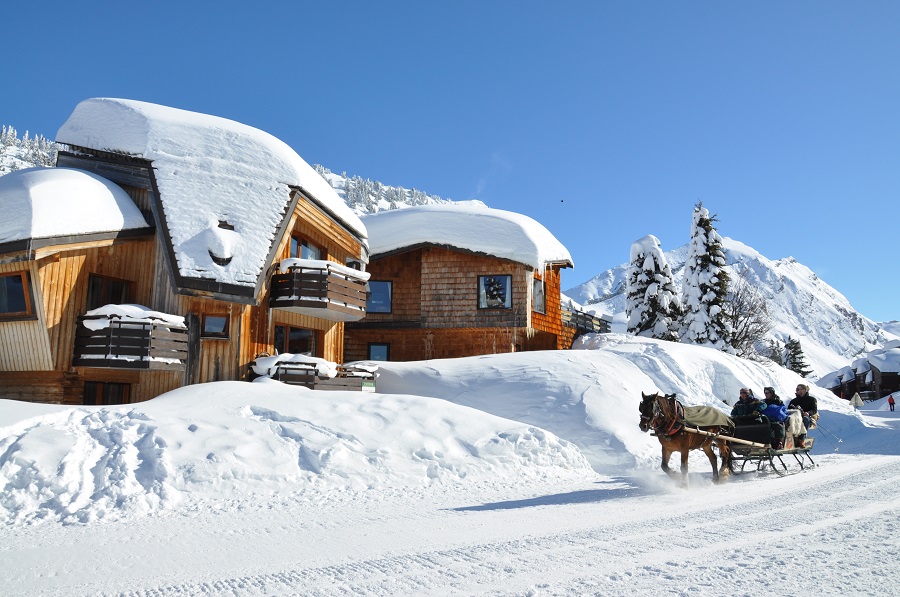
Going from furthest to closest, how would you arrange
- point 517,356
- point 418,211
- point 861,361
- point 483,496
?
point 861,361, point 418,211, point 517,356, point 483,496

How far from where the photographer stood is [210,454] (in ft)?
33.9

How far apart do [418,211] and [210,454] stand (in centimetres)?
1967

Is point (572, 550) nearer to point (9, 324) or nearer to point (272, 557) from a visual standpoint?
point (272, 557)

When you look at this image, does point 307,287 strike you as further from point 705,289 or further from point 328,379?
point 705,289

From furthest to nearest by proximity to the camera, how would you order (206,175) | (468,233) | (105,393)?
(468,233) < (206,175) < (105,393)

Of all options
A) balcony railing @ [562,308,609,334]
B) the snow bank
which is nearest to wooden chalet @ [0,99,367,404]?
the snow bank

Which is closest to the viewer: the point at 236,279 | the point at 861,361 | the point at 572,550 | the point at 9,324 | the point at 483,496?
the point at 572,550

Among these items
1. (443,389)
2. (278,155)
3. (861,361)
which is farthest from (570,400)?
(861,361)

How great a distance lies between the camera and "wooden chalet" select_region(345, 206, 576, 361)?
1053 inches

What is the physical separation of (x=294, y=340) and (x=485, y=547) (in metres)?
15.5

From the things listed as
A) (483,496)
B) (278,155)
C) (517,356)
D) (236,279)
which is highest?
(278,155)

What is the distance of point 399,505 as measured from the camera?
29.4ft

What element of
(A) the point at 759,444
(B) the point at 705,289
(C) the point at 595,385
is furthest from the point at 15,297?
(B) the point at 705,289

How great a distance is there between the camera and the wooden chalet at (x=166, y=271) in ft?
49.7
